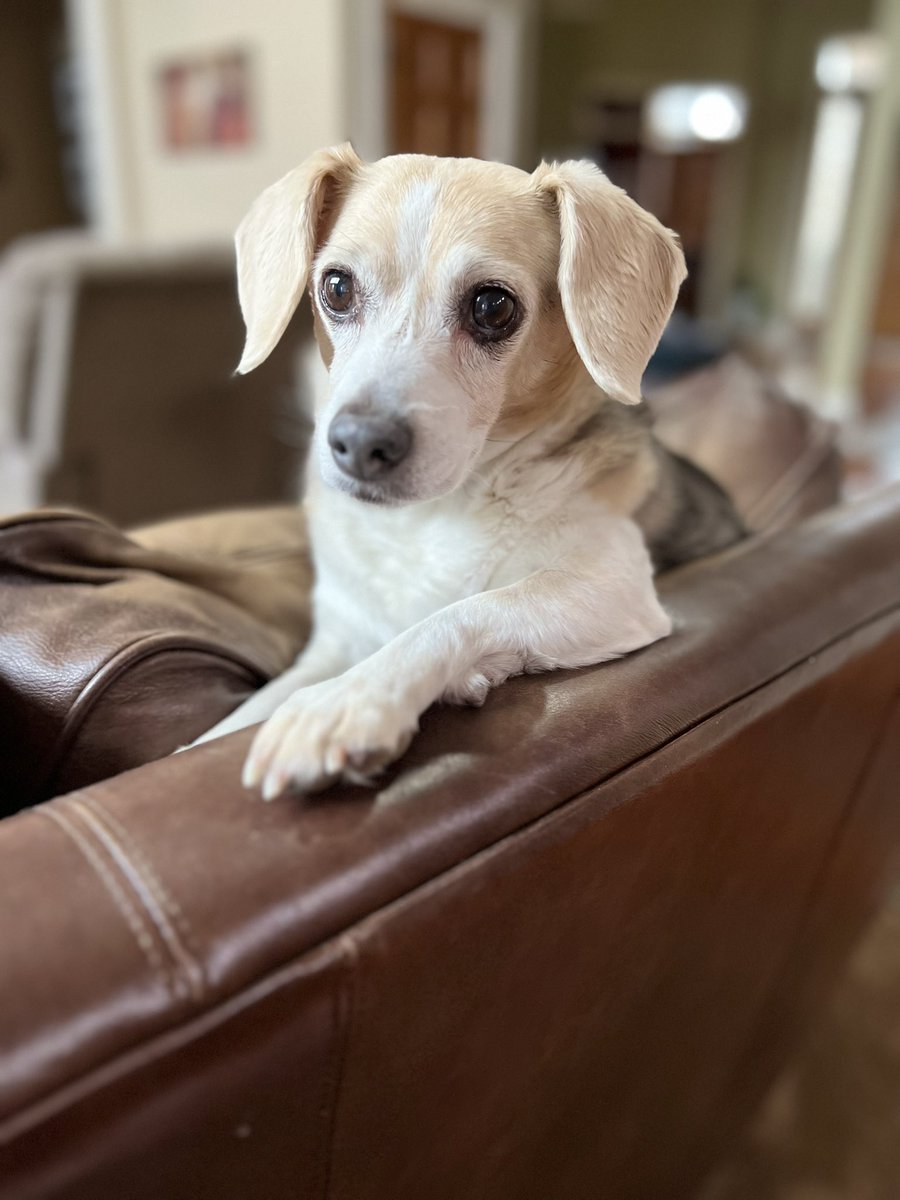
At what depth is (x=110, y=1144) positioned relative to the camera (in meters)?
0.44

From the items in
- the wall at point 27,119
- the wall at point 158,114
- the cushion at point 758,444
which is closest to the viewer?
the cushion at point 758,444

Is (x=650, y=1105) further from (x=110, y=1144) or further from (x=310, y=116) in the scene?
(x=310, y=116)

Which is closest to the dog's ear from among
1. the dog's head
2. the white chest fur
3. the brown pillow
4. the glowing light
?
the dog's head

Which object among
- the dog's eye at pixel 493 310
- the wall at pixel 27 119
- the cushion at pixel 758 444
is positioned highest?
the wall at pixel 27 119

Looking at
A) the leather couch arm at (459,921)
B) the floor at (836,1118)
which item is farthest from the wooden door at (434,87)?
the leather couch arm at (459,921)

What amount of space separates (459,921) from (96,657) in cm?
38

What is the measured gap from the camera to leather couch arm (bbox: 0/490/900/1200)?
1.49ft

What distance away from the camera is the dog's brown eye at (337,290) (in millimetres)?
951

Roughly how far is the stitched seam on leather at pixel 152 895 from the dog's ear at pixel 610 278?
0.60m

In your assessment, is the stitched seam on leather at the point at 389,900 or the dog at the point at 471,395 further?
the dog at the point at 471,395

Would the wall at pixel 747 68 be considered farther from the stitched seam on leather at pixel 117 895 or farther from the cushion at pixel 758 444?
the stitched seam on leather at pixel 117 895

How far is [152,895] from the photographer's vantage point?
49 cm

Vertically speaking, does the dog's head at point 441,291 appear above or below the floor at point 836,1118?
above

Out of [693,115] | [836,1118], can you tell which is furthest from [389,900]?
[693,115]
